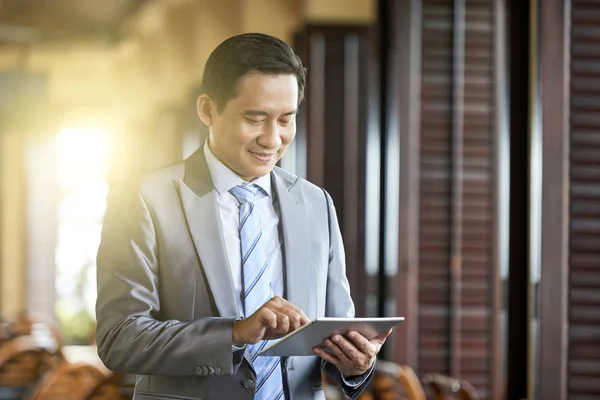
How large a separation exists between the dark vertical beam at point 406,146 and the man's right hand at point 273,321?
2.87 m

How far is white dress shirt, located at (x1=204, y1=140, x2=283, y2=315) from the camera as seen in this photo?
148cm

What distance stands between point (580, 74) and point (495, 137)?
1.70m

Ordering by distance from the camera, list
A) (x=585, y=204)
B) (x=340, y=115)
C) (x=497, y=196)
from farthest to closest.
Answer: (x=340, y=115)
(x=497, y=196)
(x=585, y=204)

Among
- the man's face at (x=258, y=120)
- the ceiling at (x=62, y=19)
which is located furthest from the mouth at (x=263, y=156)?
the ceiling at (x=62, y=19)

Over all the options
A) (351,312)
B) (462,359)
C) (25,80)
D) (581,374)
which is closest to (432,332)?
(462,359)

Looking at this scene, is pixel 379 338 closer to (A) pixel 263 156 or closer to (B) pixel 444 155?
(A) pixel 263 156

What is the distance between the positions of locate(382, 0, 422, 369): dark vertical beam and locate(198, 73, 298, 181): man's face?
2.84 meters

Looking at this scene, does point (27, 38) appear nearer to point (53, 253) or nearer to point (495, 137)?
point (53, 253)

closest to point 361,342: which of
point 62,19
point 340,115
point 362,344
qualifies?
point 362,344

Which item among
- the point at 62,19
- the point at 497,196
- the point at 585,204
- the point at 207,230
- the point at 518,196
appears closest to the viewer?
the point at 207,230

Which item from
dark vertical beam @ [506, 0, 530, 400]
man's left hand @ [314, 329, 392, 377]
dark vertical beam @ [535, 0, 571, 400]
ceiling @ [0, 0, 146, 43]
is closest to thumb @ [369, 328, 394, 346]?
man's left hand @ [314, 329, 392, 377]

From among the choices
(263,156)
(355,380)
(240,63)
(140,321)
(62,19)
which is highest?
(62,19)

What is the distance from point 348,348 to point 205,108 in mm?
370

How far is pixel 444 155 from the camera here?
14.2ft
